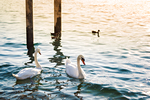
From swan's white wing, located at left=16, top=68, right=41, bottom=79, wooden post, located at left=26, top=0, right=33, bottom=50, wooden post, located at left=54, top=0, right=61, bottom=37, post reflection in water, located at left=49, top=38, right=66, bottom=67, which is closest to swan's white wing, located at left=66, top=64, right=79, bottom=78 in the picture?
post reflection in water, located at left=49, top=38, right=66, bottom=67

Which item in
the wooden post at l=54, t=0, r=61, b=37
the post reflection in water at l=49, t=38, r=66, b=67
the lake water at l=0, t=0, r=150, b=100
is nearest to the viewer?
the lake water at l=0, t=0, r=150, b=100

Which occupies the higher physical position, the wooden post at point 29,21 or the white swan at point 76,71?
the wooden post at point 29,21

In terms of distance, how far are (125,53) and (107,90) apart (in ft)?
18.2

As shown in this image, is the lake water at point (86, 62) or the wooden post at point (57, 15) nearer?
the lake water at point (86, 62)

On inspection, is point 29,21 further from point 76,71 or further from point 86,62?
point 76,71

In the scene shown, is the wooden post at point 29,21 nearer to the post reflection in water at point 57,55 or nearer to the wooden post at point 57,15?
the post reflection in water at point 57,55

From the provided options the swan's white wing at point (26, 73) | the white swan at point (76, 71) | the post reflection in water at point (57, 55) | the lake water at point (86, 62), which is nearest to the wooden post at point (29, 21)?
the lake water at point (86, 62)

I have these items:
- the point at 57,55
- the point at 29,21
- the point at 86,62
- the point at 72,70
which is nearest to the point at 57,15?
the point at 57,55

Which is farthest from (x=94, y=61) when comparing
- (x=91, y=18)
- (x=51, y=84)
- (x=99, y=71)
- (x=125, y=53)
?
(x=91, y=18)

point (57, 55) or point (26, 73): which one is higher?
point (57, 55)

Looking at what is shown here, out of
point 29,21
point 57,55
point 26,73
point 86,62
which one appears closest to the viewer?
point 26,73

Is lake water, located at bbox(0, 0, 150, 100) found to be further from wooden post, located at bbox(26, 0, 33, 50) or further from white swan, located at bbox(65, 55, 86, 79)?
wooden post, located at bbox(26, 0, 33, 50)

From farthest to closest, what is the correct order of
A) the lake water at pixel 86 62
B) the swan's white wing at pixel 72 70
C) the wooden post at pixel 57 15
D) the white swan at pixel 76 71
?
1. the wooden post at pixel 57 15
2. the swan's white wing at pixel 72 70
3. the white swan at pixel 76 71
4. the lake water at pixel 86 62

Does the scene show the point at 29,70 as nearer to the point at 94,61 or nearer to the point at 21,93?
the point at 21,93
